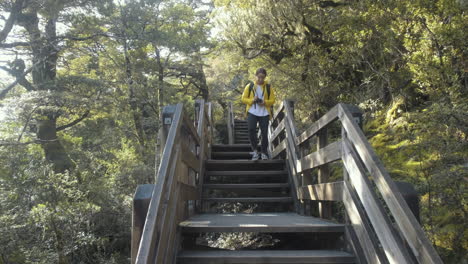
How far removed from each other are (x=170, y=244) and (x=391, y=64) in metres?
5.78

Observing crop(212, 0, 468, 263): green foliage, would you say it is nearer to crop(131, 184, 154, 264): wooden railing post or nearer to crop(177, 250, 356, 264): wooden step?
crop(177, 250, 356, 264): wooden step

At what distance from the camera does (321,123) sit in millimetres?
3416

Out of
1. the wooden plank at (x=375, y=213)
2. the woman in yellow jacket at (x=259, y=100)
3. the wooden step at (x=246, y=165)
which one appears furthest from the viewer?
the wooden step at (x=246, y=165)

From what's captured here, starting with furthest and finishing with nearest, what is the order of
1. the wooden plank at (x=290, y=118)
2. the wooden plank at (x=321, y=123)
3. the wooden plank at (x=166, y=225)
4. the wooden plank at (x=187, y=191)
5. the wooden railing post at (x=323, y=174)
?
the wooden plank at (x=290, y=118), the wooden railing post at (x=323, y=174), the wooden plank at (x=187, y=191), the wooden plank at (x=321, y=123), the wooden plank at (x=166, y=225)

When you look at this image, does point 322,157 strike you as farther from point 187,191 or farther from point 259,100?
point 259,100

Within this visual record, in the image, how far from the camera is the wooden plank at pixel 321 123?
3.01 metres

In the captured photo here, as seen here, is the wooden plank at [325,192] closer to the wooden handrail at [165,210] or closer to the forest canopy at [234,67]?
the forest canopy at [234,67]

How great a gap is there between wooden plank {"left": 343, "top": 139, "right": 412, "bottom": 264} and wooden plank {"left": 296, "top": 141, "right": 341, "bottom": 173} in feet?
0.63

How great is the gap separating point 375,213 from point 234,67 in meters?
10.7

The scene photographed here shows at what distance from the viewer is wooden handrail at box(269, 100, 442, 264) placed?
176cm

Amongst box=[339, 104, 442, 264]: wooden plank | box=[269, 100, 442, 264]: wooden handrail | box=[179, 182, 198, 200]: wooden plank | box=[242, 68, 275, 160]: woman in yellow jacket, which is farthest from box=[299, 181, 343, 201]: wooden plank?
box=[242, 68, 275, 160]: woman in yellow jacket

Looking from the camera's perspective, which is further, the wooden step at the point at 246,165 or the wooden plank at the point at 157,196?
the wooden step at the point at 246,165

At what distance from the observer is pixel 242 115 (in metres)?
23.0

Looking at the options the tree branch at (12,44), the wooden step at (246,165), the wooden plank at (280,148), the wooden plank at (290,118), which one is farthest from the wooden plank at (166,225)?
the tree branch at (12,44)
